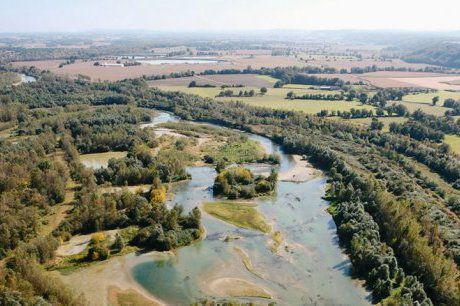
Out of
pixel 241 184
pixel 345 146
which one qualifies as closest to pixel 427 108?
pixel 345 146

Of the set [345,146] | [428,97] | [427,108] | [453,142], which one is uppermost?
[428,97]

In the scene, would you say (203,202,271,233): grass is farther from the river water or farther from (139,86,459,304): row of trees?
(139,86,459,304): row of trees

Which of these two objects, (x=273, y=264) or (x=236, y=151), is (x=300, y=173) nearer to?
(x=236, y=151)

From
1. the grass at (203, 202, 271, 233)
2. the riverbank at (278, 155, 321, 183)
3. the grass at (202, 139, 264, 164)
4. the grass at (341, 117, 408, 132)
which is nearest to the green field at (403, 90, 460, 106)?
the grass at (341, 117, 408, 132)

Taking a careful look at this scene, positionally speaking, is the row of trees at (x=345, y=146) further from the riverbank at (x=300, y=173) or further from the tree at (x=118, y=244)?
the tree at (x=118, y=244)

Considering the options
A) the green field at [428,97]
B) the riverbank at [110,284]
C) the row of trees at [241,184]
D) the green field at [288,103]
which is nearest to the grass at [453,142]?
the green field at [288,103]

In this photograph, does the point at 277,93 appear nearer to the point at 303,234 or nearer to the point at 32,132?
the point at 32,132

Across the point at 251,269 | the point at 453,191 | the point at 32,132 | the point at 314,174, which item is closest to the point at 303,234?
the point at 251,269
